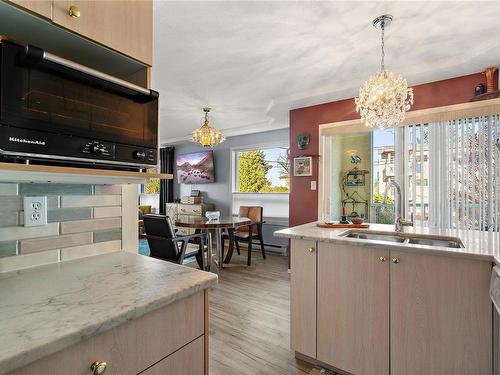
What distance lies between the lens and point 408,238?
188 centimetres

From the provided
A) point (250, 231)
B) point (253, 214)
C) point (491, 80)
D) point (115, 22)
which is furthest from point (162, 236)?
point (491, 80)

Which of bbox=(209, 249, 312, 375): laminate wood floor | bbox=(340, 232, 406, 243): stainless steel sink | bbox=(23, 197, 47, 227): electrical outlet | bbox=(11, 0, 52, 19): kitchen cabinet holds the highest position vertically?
bbox=(11, 0, 52, 19): kitchen cabinet

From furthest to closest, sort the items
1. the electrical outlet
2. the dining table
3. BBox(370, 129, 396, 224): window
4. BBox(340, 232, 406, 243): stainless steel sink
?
BBox(370, 129, 396, 224): window
the dining table
BBox(340, 232, 406, 243): stainless steel sink
the electrical outlet

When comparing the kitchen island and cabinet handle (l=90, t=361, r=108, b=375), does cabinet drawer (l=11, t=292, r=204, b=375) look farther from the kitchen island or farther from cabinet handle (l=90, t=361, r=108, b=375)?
the kitchen island

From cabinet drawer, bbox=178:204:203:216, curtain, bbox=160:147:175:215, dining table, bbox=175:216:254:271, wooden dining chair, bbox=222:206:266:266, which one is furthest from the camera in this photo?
curtain, bbox=160:147:175:215

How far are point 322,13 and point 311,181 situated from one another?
7.47 feet

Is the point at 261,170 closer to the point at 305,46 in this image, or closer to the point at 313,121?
the point at 313,121

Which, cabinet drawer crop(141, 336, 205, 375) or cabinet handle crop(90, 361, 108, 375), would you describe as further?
cabinet drawer crop(141, 336, 205, 375)

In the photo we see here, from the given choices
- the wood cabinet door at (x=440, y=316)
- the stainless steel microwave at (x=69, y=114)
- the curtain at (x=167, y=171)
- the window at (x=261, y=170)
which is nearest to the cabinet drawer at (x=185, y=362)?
the stainless steel microwave at (x=69, y=114)

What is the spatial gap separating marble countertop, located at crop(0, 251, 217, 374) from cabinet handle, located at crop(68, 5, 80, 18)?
2.66 ft

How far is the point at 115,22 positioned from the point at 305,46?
1.78 m

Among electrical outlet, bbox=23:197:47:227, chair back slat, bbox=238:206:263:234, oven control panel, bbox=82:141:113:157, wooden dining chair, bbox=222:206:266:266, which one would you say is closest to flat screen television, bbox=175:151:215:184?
chair back slat, bbox=238:206:263:234

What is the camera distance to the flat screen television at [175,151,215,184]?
6.13 metres

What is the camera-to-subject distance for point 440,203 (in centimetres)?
295
